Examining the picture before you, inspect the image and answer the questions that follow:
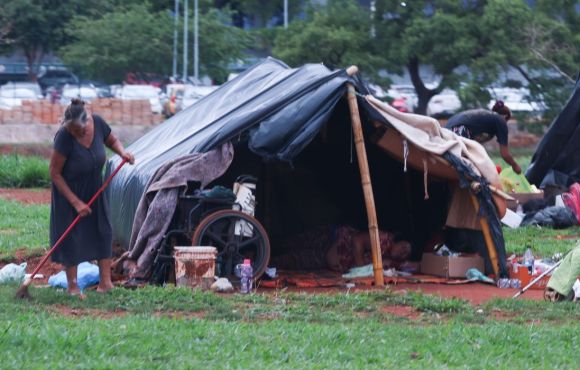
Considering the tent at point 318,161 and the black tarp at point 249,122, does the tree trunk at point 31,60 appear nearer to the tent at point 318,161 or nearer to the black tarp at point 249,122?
the black tarp at point 249,122

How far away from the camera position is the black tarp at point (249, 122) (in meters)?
11.4

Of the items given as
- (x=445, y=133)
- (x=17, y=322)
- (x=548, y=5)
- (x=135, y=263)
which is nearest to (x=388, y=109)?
(x=445, y=133)

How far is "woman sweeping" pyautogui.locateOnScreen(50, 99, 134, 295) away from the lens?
9.88m

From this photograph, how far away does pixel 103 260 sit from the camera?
10.2m

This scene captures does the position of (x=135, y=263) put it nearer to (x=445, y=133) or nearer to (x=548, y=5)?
(x=445, y=133)

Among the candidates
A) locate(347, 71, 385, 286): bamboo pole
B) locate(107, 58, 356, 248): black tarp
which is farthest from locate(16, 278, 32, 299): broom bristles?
locate(347, 71, 385, 286): bamboo pole

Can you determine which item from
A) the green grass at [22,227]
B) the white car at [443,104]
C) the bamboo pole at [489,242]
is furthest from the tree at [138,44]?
the bamboo pole at [489,242]

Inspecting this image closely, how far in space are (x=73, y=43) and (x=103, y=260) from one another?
128 feet

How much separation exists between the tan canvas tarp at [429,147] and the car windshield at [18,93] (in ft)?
108

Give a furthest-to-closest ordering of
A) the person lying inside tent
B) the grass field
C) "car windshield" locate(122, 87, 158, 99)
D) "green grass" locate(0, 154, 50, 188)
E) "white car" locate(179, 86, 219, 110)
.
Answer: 1. "car windshield" locate(122, 87, 158, 99)
2. "white car" locate(179, 86, 219, 110)
3. "green grass" locate(0, 154, 50, 188)
4. the person lying inside tent
5. the grass field

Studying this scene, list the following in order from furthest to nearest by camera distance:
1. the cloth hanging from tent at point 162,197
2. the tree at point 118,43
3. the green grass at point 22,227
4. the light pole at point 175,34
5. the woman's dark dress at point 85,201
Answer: the light pole at point 175,34 < the tree at point 118,43 < the green grass at point 22,227 < the cloth hanging from tent at point 162,197 < the woman's dark dress at point 85,201

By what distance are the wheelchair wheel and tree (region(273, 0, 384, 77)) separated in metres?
23.0

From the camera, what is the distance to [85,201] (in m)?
10.1

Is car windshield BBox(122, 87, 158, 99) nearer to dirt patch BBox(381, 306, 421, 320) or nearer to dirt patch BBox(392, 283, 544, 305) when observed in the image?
dirt patch BBox(392, 283, 544, 305)
